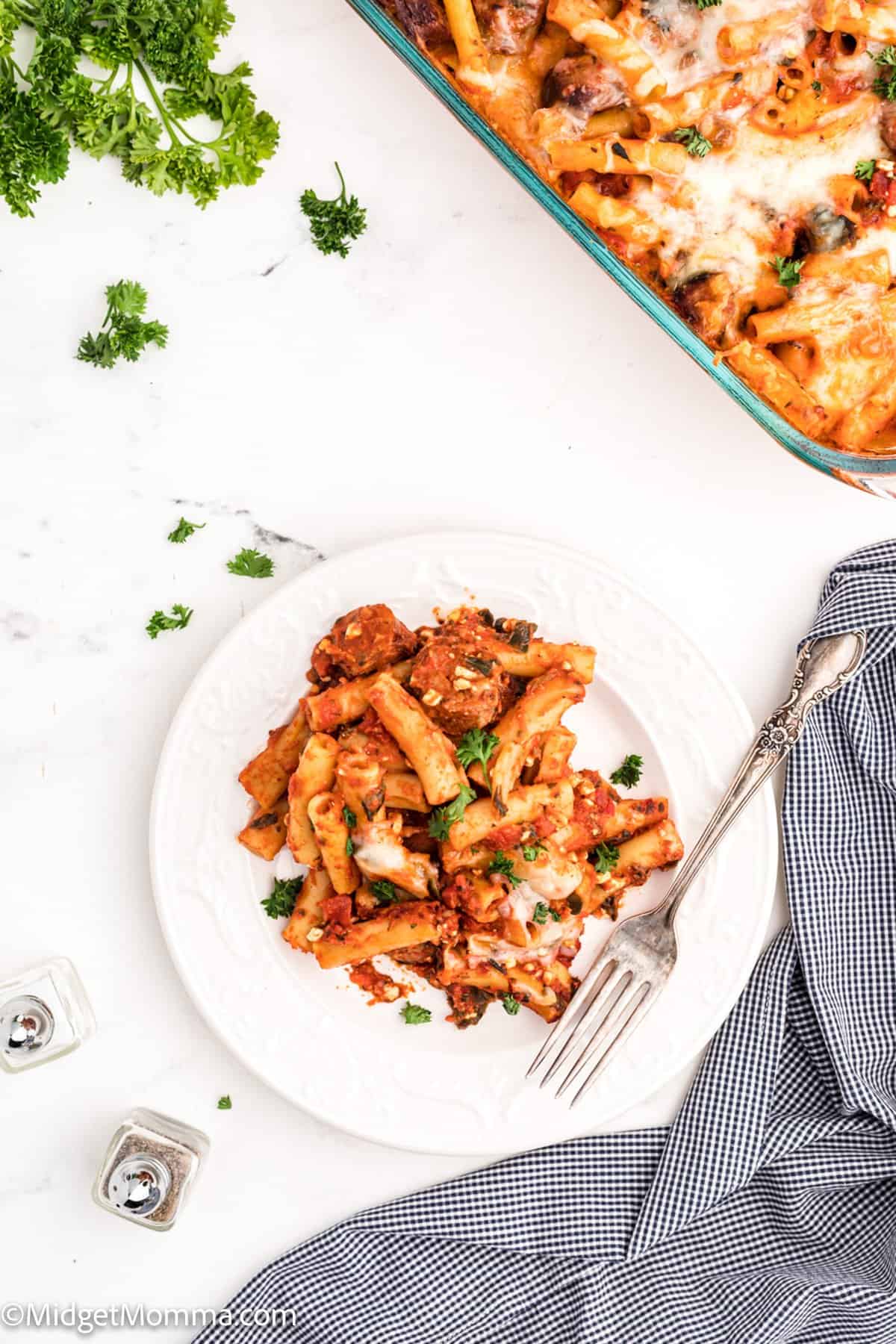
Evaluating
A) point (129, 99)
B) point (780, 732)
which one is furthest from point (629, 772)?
point (129, 99)

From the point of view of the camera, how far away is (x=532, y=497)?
2580mm

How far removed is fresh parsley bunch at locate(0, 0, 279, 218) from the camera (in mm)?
2223

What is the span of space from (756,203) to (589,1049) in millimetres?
1803

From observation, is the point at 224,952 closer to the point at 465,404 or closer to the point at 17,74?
the point at 465,404

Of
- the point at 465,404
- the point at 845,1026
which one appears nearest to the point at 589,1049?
the point at 845,1026

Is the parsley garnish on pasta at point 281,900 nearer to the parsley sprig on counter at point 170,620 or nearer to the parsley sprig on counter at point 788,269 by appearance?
the parsley sprig on counter at point 170,620

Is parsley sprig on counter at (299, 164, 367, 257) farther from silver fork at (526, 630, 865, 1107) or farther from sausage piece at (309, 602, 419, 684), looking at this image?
silver fork at (526, 630, 865, 1107)

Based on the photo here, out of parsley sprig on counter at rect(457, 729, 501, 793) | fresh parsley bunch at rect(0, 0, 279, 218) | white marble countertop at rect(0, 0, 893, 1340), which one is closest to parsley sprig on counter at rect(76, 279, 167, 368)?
white marble countertop at rect(0, 0, 893, 1340)

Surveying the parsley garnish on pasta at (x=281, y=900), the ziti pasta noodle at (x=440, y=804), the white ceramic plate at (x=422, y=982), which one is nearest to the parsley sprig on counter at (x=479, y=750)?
the ziti pasta noodle at (x=440, y=804)

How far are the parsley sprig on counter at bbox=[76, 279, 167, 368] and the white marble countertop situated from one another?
4cm

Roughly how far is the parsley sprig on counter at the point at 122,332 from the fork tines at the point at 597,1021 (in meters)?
1.71

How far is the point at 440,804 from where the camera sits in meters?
2.17

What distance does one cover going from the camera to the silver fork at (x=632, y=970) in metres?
2.43

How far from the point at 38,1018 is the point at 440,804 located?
1037 mm
